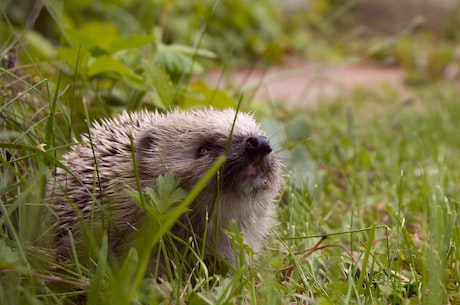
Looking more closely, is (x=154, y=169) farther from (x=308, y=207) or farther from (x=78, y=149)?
(x=308, y=207)

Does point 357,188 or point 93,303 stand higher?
point 357,188

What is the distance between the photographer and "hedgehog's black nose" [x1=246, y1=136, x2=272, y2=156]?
8.91 feet

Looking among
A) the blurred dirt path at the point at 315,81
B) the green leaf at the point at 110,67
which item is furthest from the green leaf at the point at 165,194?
the blurred dirt path at the point at 315,81

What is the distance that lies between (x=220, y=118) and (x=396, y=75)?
306 inches

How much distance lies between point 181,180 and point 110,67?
49.9 inches

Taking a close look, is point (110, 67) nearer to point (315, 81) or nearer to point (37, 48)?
point (37, 48)

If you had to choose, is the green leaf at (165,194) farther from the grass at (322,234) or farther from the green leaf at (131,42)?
the green leaf at (131,42)

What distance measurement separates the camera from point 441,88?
813 centimetres

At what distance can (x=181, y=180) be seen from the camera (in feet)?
9.01

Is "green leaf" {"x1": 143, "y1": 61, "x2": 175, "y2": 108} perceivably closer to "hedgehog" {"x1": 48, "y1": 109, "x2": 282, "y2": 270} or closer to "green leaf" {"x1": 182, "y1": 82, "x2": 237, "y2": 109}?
"green leaf" {"x1": 182, "y1": 82, "x2": 237, "y2": 109}

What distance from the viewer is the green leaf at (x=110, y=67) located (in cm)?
368

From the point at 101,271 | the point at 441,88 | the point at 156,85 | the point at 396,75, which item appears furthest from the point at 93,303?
the point at 396,75

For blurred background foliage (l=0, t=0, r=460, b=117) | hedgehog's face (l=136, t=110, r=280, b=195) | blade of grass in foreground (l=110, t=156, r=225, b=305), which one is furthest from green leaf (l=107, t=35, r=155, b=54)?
blade of grass in foreground (l=110, t=156, r=225, b=305)

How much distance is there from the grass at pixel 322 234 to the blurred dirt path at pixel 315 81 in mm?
2277
